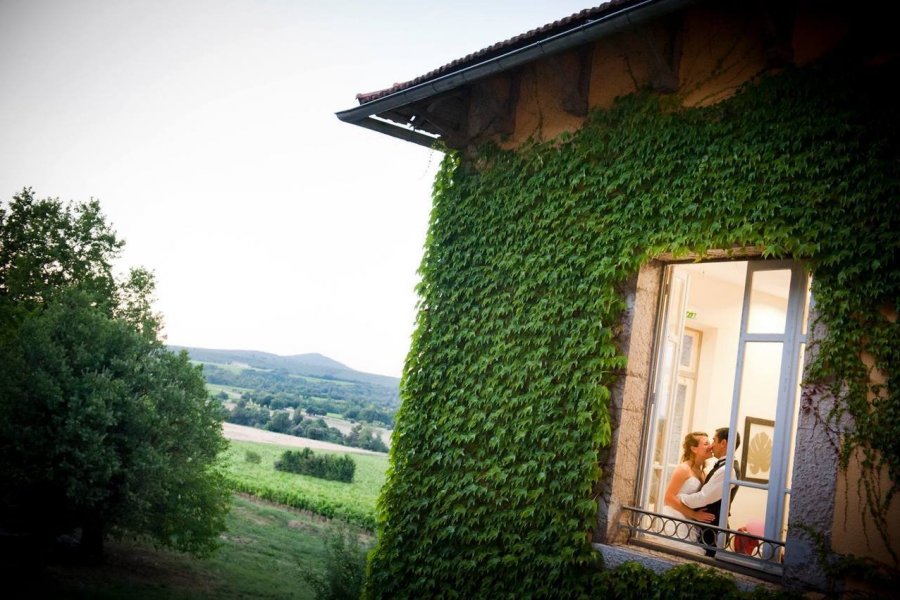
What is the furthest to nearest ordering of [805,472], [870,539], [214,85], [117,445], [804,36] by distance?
[214,85] < [117,445] < [804,36] < [805,472] < [870,539]

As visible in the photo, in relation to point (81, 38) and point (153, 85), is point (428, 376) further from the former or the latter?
point (153, 85)

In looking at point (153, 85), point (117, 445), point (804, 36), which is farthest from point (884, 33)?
point (153, 85)

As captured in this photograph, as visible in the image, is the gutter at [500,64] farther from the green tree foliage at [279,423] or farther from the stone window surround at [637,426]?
the green tree foliage at [279,423]

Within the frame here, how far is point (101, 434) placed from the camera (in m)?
15.7

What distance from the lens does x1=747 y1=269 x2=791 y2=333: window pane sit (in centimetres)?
504

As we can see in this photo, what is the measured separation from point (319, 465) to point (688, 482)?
4703cm

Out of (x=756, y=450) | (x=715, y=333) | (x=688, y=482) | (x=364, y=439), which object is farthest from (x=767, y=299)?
(x=364, y=439)

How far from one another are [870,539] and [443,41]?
37477mm

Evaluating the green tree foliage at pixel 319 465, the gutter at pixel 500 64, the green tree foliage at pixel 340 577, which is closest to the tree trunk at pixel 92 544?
the green tree foliage at pixel 340 577

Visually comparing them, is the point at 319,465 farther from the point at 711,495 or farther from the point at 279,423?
the point at 711,495

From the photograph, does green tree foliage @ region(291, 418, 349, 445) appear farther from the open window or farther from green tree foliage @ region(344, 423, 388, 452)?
the open window

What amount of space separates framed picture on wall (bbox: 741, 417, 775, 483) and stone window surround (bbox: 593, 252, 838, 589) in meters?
0.63

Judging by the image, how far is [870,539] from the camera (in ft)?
13.4

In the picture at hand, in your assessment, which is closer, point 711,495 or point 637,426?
point 637,426
